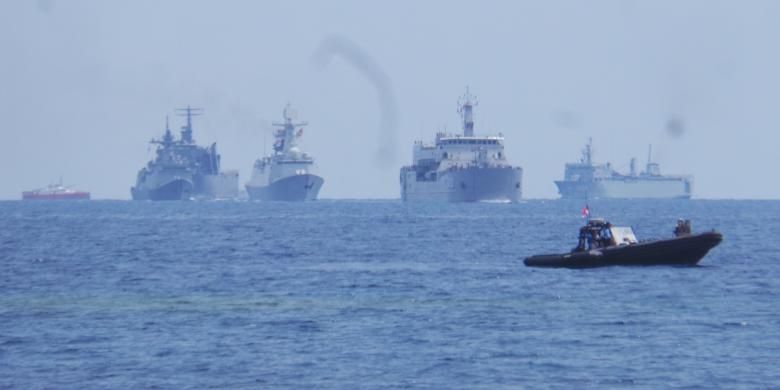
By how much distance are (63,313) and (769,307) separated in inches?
973

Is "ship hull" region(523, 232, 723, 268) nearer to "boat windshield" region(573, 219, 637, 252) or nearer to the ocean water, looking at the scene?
the ocean water

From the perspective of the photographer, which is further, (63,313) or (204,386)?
(63,313)

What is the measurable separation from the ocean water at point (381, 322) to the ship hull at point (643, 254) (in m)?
0.55

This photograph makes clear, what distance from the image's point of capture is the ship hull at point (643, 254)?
→ 228ft

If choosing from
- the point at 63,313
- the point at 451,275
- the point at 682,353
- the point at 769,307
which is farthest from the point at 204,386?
the point at 451,275

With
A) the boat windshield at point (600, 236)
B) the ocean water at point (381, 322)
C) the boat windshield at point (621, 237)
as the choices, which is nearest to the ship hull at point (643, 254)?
the ocean water at point (381, 322)

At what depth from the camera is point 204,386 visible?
36.4 m

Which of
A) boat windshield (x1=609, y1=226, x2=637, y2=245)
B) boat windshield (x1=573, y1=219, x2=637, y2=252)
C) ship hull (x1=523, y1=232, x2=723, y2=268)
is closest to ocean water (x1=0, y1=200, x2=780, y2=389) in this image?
ship hull (x1=523, y1=232, x2=723, y2=268)

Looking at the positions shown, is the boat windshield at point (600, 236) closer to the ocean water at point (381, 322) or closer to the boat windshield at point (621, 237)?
the boat windshield at point (621, 237)

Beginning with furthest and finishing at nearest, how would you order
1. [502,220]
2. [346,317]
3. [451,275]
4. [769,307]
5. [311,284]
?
[502,220] < [451,275] < [311,284] < [769,307] < [346,317]

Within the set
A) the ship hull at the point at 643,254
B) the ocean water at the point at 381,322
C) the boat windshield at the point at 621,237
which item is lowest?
the ocean water at the point at 381,322

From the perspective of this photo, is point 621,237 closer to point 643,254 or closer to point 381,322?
point 643,254

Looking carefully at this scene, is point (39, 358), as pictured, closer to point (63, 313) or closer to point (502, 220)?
point (63, 313)

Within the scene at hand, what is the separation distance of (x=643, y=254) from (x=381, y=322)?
24.2 m
